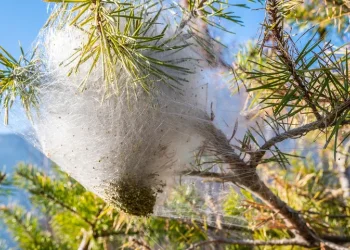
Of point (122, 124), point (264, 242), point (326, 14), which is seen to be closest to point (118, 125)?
point (122, 124)

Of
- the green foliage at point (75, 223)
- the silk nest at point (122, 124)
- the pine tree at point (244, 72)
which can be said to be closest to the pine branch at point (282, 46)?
the pine tree at point (244, 72)

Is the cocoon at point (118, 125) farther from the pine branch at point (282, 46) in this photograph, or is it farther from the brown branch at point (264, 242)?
the brown branch at point (264, 242)

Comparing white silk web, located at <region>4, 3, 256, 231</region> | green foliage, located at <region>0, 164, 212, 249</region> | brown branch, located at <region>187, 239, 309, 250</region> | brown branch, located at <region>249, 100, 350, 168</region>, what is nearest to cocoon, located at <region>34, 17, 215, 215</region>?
white silk web, located at <region>4, 3, 256, 231</region>

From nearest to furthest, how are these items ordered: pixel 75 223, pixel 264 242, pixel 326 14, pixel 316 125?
pixel 316 125, pixel 264 242, pixel 326 14, pixel 75 223

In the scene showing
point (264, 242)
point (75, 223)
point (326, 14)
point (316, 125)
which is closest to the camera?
point (316, 125)

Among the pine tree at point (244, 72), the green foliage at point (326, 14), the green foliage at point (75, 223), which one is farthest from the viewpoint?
the green foliage at point (75, 223)

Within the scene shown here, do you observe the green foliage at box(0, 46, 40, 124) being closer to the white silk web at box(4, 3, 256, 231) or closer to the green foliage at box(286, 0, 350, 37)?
the white silk web at box(4, 3, 256, 231)

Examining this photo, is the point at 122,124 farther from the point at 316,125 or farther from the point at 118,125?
the point at 316,125

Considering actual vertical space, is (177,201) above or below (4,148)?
below

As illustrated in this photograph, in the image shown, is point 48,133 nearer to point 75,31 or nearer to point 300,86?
point 75,31

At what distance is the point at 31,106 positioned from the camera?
22.1 inches

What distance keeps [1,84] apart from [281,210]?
0.49m

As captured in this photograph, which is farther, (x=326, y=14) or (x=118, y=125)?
(x=326, y=14)

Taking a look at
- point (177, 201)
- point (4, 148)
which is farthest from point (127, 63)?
point (4, 148)
